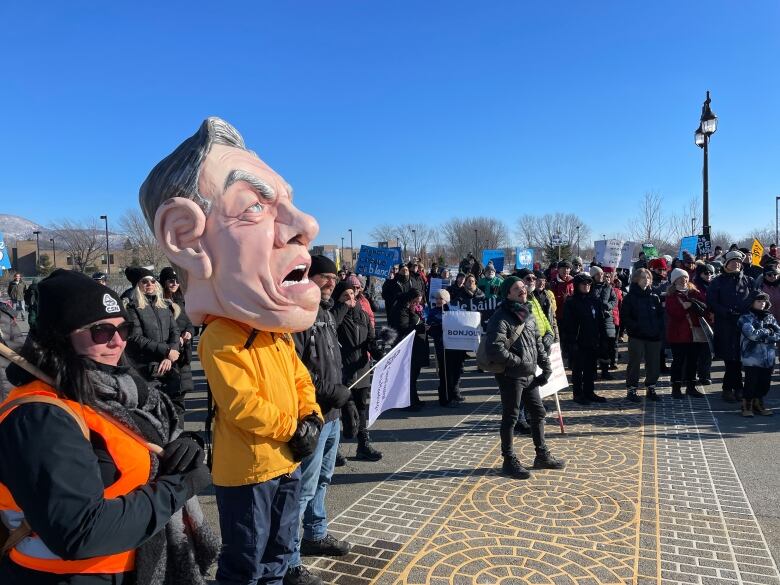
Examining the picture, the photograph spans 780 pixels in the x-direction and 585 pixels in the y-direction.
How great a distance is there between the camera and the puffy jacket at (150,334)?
608cm

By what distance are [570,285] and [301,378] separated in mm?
9086

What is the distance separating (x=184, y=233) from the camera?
2.57 metres

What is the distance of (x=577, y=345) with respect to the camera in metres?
8.33

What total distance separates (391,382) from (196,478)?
3.15m

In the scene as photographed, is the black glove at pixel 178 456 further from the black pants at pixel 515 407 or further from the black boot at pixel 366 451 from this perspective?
the black boot at pixel 366 451

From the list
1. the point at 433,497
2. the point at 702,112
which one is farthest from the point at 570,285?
the point at 433,497

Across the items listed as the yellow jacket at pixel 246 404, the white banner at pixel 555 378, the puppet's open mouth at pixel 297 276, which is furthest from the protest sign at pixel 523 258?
the yellow jacket at pixel 246 404

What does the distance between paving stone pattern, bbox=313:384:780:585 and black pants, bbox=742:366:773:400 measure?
1278mm

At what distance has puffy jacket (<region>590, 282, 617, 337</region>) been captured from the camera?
875cm

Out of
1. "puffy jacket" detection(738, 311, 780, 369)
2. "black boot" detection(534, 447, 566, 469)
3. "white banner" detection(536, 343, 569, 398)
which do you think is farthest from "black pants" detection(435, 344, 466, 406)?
"puffy jacket" detection(738, 311, 780, 369)

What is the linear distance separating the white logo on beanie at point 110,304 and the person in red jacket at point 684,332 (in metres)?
8.27

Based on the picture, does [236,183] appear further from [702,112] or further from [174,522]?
[702,112]

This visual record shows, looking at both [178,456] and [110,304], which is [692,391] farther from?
[110,304]

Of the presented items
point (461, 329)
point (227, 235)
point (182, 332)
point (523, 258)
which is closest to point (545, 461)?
point (461, 329)
